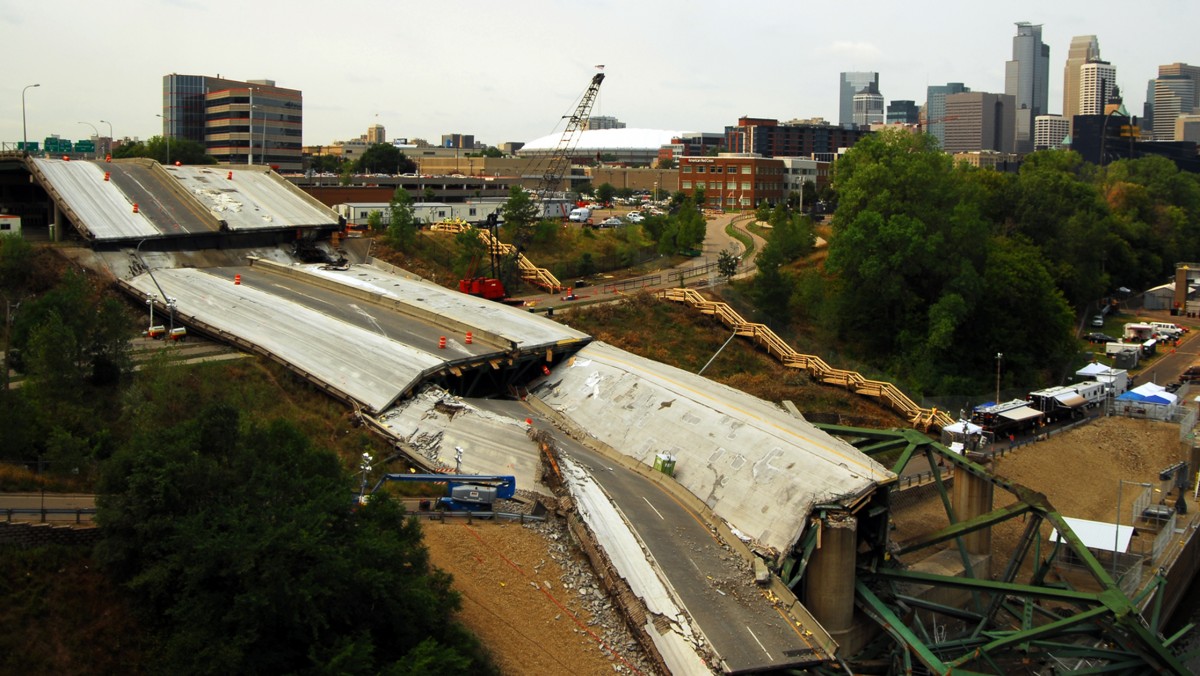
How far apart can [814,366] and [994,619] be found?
874 inches

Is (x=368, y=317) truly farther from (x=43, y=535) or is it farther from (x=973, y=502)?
(x=973, y=502)

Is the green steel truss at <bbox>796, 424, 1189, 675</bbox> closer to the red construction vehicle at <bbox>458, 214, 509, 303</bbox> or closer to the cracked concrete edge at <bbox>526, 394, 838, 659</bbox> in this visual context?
the cracked concrete edge at <bbox>526, 394, 838, 659</bbox>

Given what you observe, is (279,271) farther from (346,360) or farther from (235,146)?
(235,146)

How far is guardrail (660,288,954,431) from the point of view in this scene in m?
51.4

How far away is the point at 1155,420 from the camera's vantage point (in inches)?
2135

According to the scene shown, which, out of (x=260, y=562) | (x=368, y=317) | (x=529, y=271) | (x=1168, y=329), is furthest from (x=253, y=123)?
(x=260, y=562)

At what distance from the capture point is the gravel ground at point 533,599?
25.2m

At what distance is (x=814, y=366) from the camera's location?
54281mm

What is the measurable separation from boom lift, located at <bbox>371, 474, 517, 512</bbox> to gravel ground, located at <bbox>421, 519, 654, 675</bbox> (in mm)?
730

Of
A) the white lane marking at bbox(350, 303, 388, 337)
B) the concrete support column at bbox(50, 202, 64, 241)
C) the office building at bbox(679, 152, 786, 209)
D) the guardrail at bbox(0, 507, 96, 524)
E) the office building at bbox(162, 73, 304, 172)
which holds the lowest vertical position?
the guardrail at bbox(0, 507, 96, 524)

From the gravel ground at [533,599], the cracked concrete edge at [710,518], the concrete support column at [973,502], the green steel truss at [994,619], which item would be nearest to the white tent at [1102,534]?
the concrete support column at [973,502]

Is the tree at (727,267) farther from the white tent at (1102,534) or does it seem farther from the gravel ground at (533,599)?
the gravel ground at (533,599)

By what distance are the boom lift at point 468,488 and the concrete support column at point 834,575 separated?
8894 millimetres

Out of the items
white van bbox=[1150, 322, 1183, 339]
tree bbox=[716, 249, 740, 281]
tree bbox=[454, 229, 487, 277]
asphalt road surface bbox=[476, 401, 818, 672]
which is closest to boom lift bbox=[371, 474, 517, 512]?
asphalt road surface bbox=[476, 401, 818, 672]
